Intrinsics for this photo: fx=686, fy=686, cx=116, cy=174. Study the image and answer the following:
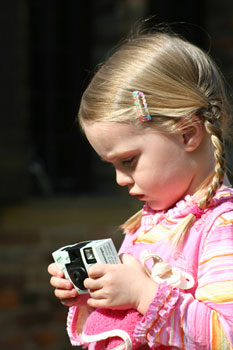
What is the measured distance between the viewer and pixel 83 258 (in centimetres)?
157

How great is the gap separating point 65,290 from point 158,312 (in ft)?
0.85

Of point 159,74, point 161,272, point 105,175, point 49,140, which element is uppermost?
point 159,74

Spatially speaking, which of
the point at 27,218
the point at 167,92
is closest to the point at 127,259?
the point at 167,92

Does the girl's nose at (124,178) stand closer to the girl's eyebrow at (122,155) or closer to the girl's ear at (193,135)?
the girl's eyebrow at (122,155)

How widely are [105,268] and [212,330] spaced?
269 millimetres

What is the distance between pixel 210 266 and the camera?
1507mm

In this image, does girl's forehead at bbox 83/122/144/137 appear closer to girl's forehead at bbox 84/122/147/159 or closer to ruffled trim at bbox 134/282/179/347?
girl's forehead at bbox 84/122/147/159

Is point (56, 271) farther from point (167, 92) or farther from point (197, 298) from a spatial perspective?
point (167, 92)

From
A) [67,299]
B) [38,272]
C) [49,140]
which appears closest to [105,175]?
[49,140]

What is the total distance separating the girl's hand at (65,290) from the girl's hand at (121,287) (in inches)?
3.6

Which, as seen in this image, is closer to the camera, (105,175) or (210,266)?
(210,266)

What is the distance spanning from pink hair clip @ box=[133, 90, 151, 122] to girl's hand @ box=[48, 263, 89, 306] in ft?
1.37

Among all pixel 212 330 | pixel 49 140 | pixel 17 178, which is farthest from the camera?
pixel 49 140

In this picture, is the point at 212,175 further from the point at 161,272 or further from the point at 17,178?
the point at 17,178
